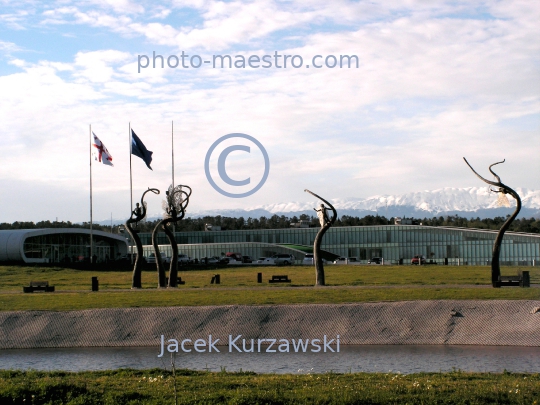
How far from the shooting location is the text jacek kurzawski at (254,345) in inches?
1049

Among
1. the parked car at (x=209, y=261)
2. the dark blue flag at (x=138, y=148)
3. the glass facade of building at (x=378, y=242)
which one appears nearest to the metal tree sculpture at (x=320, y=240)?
the dark blue flag at (x=138, y=148)

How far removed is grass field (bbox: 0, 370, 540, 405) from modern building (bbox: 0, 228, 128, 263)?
227ft

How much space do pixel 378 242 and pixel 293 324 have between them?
90.2 meters

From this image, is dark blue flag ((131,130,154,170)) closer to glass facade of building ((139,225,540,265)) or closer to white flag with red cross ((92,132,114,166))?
white flag with red cross ((92,132,114,166))

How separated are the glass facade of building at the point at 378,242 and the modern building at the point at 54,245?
15.6 m

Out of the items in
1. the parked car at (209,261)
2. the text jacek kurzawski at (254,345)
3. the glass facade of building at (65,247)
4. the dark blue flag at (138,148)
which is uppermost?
the dark blue flag at (138,148)

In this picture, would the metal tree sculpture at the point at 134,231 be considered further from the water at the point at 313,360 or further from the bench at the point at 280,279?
the water at the point at 313,360

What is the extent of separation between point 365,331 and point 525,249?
74.0 metres

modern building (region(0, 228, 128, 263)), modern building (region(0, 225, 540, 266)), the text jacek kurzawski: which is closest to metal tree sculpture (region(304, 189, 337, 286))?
the text jacek kurzawski

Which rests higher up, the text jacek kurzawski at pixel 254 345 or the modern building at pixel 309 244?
the modern building at pixel 309 244

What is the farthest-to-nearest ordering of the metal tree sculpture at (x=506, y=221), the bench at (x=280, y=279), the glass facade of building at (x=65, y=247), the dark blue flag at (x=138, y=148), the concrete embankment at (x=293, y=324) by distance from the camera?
the glass facade of building at (x=65, y=247) → the dark blue flag at (x=138, y=148) → the bench at (x=280, y=279) → the metal tree sculpture at (x=506, y=221) → the concrete embankment at (x=293, y=324)

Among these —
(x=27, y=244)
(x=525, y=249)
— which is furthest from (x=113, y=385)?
(x=525, y=249)

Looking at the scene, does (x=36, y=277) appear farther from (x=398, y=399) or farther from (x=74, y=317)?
(x=398, y=399)

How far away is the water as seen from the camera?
21.4 m
